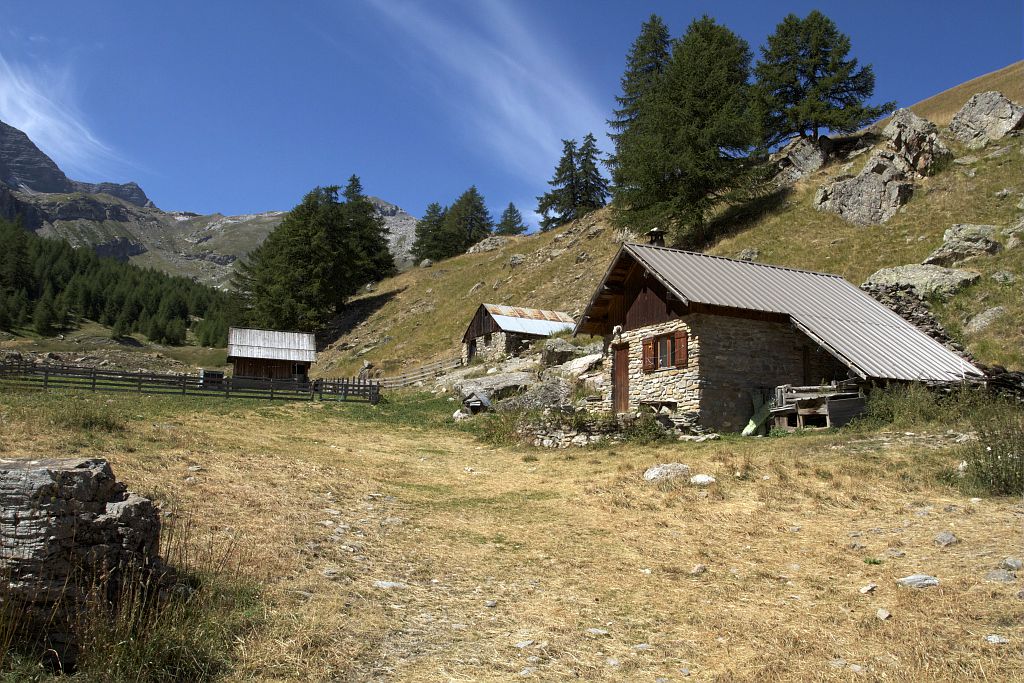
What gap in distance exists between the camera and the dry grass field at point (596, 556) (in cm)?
593

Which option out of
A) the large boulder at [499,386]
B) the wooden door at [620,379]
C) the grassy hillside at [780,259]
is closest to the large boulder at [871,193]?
the grassy hillside at [780,259]

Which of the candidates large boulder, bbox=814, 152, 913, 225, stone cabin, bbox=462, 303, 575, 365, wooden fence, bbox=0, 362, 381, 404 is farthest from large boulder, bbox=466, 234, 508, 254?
wooden fence, bbox=0, 362, 381, 404

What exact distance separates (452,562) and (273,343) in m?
44.2

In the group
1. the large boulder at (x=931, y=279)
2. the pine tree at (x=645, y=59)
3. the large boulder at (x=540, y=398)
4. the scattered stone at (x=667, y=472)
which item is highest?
the pine tree at (x=645, y=59)

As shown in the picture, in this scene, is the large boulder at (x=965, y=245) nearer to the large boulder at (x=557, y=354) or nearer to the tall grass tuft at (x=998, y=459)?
the large boulder at (x=557, y=354)

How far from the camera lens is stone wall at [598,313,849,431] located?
2173 centimetres

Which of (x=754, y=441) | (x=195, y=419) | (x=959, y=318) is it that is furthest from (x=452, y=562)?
(x=959, y=318)

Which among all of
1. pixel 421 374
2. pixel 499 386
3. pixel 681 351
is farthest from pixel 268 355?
pixel 681 351

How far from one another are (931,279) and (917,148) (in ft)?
63.9

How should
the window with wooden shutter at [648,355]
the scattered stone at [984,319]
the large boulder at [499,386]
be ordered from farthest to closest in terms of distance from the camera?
the large boulder at [499,386] → the scattered stone at [984,319] → the window with wooden shutter at [648,355]

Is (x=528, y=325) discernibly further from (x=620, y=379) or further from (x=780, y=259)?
(x=620, y=379)

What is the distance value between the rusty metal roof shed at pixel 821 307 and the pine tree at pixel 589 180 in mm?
53798

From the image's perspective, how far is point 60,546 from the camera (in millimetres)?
5371

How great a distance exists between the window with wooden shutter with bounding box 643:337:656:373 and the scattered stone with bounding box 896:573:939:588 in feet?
53.4
